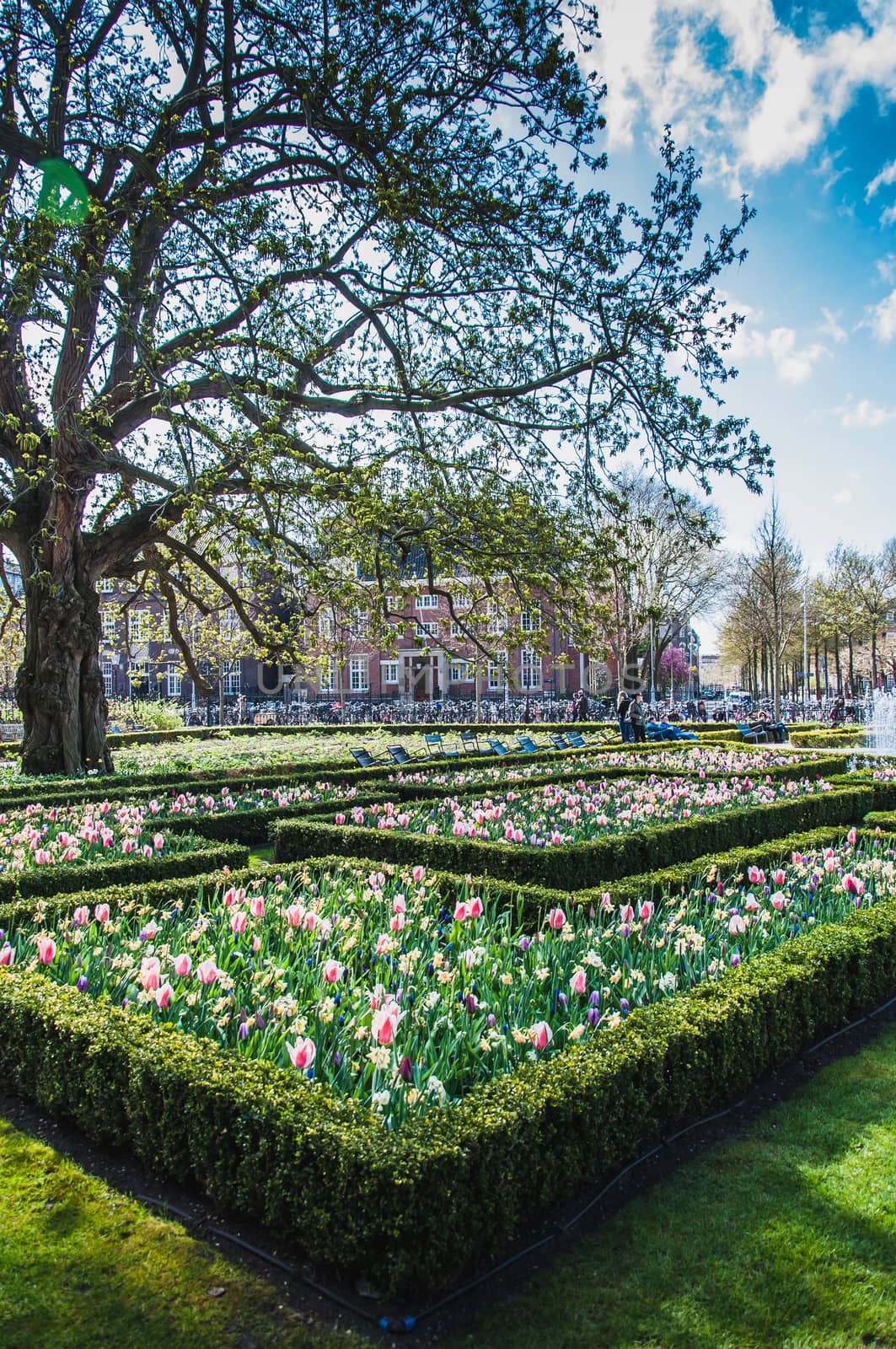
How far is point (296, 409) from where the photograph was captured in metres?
12.8

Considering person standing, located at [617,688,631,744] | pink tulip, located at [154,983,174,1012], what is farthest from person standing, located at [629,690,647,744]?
pink tulip, located at [154,983,174,1012]

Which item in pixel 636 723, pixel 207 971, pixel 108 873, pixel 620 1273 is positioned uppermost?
pixel 636 723

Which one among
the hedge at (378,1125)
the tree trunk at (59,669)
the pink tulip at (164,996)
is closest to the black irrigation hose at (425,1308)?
the hedge at (378,1125)

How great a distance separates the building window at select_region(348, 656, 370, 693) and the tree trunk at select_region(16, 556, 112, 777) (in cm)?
4243

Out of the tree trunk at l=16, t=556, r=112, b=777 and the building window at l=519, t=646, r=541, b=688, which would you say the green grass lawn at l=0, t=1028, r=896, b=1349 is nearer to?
the tree trunk at l=16, t=556, r=112, b=777

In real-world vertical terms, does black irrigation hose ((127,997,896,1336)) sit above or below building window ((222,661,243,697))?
below

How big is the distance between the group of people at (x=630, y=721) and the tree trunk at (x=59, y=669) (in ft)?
39.8

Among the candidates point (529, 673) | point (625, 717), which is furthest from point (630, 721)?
point (529, 673)

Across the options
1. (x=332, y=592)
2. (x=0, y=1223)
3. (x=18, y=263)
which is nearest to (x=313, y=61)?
(x=18, y=263)

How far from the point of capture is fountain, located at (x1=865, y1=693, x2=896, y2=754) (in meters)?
25.7

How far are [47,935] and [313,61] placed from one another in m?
9.61

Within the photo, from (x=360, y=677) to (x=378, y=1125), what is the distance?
55743 millimetres

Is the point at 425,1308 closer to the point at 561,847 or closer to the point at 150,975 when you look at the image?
the point at 150,975

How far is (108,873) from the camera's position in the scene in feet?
22.1
